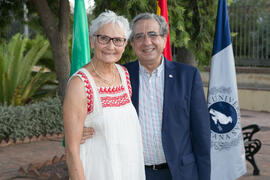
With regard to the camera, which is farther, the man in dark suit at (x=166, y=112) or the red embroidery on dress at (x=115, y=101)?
the man in dark suit at (x=166, y=112)

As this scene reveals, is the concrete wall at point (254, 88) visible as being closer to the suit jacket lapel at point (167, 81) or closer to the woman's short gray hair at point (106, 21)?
the suit jacket lapel at point (167, 81)

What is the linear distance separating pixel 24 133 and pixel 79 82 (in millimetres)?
6140

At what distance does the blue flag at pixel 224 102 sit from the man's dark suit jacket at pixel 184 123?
2013 millimetres

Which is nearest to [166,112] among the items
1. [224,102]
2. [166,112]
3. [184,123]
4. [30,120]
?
[166,112]

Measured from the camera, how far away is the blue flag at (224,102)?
4395 millimetres

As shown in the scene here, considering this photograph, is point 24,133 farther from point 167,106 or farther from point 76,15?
point 167,106

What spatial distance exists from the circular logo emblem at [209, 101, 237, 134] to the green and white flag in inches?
65.2

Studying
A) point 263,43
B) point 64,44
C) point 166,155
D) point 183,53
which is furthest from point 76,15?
point 263,43

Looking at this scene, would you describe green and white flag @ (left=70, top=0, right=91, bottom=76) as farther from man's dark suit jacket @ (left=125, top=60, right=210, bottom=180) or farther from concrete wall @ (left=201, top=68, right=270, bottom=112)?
concrete wall @ (left=201, top=68, right=270, bottom=112)

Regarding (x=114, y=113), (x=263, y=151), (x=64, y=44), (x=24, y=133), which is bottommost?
(x=263, y=151)

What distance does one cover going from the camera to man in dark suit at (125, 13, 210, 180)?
2400 millimetres

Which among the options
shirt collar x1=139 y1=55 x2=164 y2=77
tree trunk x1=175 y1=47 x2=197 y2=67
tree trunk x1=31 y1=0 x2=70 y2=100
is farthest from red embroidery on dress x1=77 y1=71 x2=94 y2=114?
tree trunk x1=175 y1=47 x2=197 y2=67

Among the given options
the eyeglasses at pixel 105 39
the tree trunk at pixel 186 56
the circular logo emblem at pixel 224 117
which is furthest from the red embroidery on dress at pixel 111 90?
the tree trunk at pixel 186 56

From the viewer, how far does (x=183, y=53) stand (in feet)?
21.2
